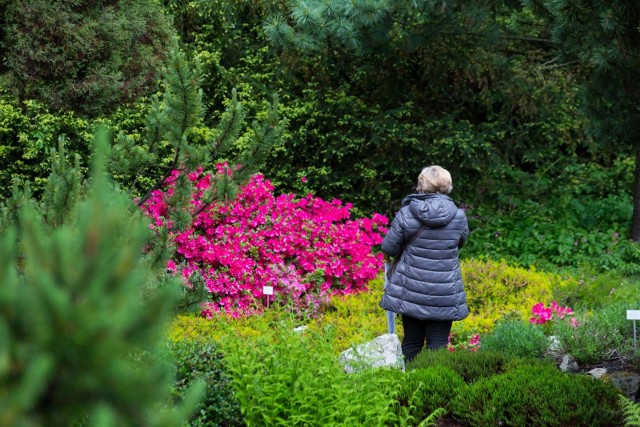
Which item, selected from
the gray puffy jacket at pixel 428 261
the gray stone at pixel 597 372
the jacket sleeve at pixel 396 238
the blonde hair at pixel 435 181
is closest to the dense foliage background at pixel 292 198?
the gray stone at pixel 597 372

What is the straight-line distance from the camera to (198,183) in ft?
26.1

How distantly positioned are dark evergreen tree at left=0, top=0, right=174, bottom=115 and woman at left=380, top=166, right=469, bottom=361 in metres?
4.30

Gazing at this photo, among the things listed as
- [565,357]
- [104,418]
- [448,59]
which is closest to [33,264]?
[104,418]

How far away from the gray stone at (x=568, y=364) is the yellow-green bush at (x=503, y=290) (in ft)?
3.46

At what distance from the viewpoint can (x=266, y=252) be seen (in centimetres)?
751

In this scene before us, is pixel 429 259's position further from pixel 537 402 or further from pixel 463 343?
pixel 537 402

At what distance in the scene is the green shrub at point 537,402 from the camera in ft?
12.8

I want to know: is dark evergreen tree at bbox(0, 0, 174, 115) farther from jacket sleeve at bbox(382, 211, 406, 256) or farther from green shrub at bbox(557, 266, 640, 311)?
green shrub at bbox(557, 266, 640, 311)

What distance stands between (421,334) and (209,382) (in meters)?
2.02

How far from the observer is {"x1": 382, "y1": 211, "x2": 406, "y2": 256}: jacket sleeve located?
5289mm

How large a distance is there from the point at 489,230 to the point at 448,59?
2305 mm

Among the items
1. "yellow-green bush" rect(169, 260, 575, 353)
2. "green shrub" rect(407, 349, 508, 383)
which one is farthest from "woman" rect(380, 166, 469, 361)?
"yellow-green bush" rect(169, 260, 575, 353)

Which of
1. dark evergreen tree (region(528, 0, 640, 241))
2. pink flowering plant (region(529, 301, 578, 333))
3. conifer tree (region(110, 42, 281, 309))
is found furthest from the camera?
pink flowering plant (region(529, 301, 578, 333))

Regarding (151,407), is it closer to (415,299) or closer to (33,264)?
(33,264)
